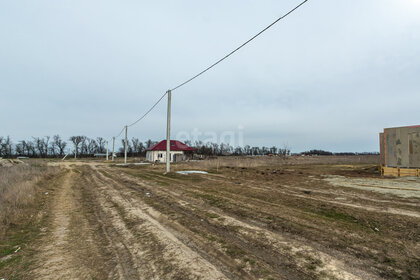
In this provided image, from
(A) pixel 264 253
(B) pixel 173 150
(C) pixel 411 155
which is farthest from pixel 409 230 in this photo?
(B) pixel 173 150

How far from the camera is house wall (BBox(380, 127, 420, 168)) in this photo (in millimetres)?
14625

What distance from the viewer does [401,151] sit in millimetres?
15375

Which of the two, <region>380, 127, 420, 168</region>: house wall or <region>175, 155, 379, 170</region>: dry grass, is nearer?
<region>380, 127, 420, 168</region>: house wall

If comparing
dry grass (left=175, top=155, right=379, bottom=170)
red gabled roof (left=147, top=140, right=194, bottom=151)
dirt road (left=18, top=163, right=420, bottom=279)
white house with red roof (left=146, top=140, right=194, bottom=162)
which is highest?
red gabled roof (left=147, top=140, right=194, bottom=151)

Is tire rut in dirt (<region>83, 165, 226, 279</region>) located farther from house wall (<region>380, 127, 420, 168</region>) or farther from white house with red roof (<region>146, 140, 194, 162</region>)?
white house with red roof (<region>146, 140, 194, 162</region>)

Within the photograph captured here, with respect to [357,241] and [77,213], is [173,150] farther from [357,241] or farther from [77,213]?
[357,241]

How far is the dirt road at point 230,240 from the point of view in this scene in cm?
287

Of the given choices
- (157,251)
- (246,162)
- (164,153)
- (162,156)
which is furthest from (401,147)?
(162,156)

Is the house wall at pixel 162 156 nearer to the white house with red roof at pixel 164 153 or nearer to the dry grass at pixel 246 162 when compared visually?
the white house with red roof at pixel 164 153

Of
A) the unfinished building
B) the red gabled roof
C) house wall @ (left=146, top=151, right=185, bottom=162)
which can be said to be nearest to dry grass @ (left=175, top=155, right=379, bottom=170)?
house wall @ (left=146, top=151, right=185, bottom=162)

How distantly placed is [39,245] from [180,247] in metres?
2.72

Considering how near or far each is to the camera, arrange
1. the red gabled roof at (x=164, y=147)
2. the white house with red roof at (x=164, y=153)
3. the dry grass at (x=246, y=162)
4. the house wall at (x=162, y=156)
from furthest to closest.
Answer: the red gabled roof at (x=164, y=147) < the white house with red roof at (x=164, y=153) < the house wall at (x=162, y=156) < the dry grass at (x=246, y=162)

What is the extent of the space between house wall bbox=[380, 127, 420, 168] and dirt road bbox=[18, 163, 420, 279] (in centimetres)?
1106

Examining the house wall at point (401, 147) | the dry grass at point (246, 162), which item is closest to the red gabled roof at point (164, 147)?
the dry grass at point (246, 162)
